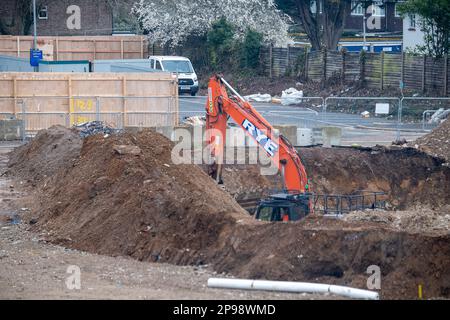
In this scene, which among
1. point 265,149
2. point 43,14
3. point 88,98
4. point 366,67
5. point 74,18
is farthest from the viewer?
point 74,18

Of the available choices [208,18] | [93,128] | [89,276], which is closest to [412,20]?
[208,18]

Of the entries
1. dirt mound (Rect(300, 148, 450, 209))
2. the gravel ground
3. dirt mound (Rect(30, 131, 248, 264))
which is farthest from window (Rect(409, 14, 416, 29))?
the gravel ground

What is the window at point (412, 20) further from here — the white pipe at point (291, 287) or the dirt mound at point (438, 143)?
the white pipe at point (291, 287)

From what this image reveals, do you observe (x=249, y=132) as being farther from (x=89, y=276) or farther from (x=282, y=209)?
(x=89, y=276)

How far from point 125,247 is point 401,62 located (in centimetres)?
2742

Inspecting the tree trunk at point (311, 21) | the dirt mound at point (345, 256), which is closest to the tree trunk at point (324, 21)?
the tree trunk at point (311, 21)

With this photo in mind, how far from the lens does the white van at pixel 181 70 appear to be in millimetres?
44094

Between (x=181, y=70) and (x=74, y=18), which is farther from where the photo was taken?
(x=74, y=18)

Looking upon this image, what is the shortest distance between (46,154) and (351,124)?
514 inches

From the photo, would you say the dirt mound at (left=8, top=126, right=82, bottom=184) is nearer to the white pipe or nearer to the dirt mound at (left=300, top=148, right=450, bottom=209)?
the dirt mound at (left=300, top=148, right=450, bottom=209)

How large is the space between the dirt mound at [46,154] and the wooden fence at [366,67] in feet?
62.1

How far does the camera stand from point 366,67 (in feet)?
141

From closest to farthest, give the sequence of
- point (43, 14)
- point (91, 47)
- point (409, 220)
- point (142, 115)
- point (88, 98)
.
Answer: point (409, 220), point (88, 98), point (142, 115), point (91, 47), point (43, 14)
